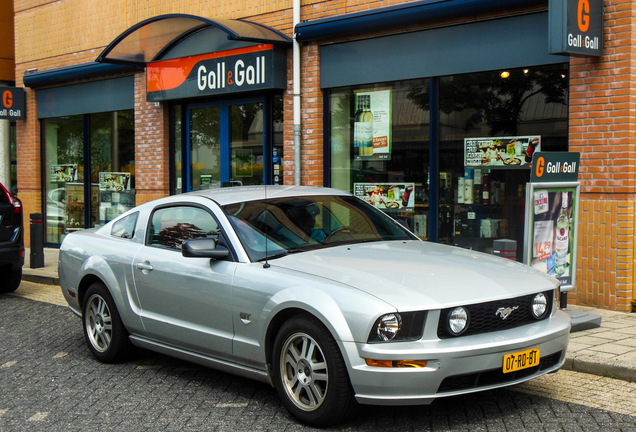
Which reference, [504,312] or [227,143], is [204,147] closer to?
[227,143]

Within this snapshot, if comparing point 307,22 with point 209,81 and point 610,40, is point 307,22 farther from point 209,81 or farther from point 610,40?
point 610,40

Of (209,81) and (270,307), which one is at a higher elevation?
(209,81)

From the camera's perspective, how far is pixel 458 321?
454 cm

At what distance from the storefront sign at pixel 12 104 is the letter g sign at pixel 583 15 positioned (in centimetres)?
1370

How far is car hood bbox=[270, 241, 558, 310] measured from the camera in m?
4.59

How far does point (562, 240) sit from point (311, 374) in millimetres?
3727

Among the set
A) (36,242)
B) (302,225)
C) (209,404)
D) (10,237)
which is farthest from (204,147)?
(209,404)

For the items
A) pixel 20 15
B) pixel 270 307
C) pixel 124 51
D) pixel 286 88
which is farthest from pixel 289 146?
pixel 20 15

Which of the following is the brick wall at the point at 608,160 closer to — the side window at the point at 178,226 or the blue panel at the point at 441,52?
the blue panel at the point at 441,52

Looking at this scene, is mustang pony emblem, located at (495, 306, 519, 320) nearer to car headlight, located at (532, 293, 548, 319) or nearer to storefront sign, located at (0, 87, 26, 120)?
car headlight, located at (532, 293, 548, 319)

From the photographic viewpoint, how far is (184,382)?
603cm

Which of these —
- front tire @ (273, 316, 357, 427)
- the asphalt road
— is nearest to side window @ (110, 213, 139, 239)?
the asphalt road

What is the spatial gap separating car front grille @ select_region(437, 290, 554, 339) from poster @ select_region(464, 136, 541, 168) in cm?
467

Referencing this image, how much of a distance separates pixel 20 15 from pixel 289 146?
9648mm
